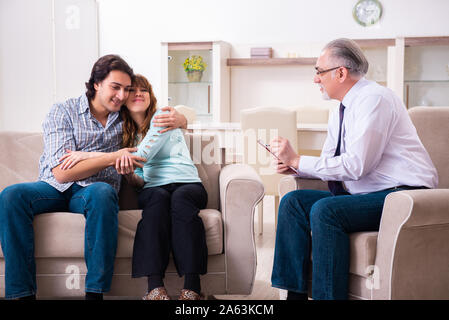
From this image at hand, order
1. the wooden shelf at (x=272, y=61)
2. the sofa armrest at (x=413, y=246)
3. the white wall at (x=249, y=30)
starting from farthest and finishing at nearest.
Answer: the wooden shelf at (x=272, y=61), the white wall at (x=249, y=30), the sofa armrest at (x=413, y=246)

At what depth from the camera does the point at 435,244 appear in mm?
1527

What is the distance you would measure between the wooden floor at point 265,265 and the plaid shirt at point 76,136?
2.53 feet

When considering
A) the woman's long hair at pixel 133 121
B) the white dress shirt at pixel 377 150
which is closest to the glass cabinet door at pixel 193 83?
the woman's long hair at pixel 133 121

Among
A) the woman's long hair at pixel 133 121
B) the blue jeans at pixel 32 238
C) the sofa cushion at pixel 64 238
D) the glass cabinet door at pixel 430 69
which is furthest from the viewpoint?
the glass cabinet door at pixel 430 69

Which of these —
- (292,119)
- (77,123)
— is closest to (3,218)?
(77,123)

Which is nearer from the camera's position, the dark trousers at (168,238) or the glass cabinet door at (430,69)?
the dark trousers at (168,238)

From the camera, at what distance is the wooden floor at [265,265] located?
7.07ft

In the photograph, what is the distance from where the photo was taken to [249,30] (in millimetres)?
5367

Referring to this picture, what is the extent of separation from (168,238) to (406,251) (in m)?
0.82

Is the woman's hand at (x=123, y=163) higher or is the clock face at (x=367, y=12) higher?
the clock face at (x=367, y=12)

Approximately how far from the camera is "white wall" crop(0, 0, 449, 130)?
4984 mm

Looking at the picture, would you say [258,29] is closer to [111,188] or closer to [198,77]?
[198,77]

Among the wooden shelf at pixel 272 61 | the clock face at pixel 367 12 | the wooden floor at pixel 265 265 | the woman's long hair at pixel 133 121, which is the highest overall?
the clock face at pixel 367 12

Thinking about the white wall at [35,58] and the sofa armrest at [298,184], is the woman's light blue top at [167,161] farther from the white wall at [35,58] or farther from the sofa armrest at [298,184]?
the white wall at [35,58]
